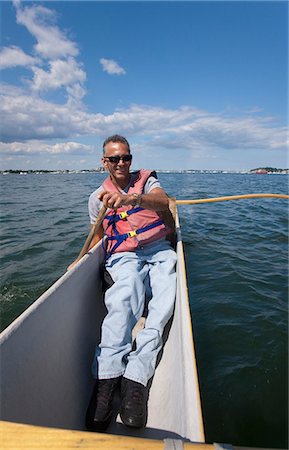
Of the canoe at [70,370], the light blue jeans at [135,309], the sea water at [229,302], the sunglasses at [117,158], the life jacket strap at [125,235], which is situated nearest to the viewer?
the canoe at [70,370]

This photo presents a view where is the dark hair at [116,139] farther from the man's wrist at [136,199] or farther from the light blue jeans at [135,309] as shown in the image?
the light blue jeans at [135,309]

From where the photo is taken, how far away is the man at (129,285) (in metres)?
1.92

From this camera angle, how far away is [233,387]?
2.56m

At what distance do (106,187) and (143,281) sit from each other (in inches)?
47.5

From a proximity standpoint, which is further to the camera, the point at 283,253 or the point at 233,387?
the point at 283,253

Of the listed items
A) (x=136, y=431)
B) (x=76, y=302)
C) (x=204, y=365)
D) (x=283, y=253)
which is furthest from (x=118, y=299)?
(x=283, y=253)

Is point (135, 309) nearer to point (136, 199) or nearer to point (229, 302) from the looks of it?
point (136, 199)

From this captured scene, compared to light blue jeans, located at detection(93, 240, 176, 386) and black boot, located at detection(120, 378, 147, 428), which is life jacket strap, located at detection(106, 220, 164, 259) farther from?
black boot, located at detection(120, 378, 147, 428)

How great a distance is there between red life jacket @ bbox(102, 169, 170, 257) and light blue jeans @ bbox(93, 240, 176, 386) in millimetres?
113

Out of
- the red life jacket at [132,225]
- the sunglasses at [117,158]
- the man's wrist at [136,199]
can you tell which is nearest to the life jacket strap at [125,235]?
the red life jacket at [132,225]

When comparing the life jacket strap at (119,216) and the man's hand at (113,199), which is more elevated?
the man's hand at (113,199)

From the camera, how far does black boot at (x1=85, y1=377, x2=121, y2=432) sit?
1873mm

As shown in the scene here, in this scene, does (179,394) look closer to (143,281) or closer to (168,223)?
(143,281)

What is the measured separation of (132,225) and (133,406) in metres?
1.72
